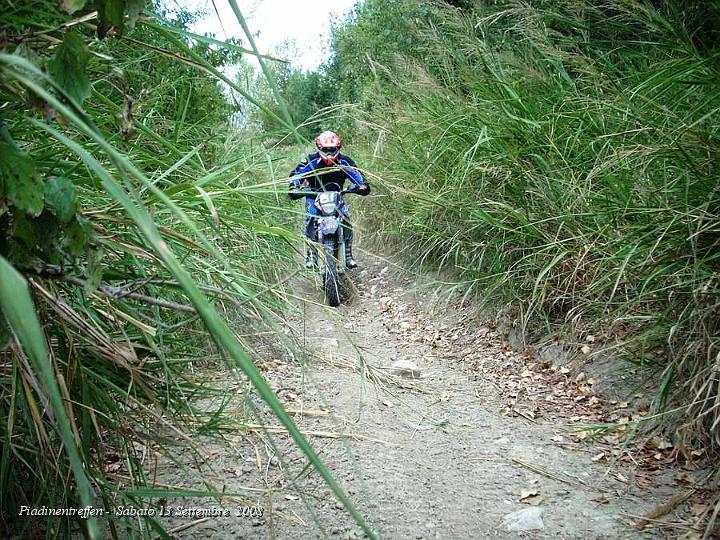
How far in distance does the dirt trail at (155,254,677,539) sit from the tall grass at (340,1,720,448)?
1.38 feet

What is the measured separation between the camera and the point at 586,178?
3297 millimetres

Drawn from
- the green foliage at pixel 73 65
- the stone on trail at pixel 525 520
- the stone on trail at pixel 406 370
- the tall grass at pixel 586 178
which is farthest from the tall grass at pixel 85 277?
the stone on trail at pixel 406 370

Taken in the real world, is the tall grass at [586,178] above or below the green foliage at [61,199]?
below

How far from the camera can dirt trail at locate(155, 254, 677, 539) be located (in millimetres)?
1943

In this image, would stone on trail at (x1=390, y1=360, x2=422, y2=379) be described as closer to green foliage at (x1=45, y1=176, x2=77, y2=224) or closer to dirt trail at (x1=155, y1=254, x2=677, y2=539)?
dirt trail at (x1=155, y1=254, x2=677, y2=539)

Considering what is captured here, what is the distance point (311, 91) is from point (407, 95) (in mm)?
8472

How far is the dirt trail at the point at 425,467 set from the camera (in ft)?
6.38

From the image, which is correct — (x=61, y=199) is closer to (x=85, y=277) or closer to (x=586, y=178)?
(x=85, y=277)

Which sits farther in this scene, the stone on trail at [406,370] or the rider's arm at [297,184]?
the stone on trail at [406,370]

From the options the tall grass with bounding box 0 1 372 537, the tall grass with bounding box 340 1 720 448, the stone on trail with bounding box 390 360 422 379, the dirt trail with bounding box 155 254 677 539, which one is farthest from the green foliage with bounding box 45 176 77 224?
the stone on trail with bounding box 390 360 422 379

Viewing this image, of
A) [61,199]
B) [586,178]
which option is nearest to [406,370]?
[586,178]

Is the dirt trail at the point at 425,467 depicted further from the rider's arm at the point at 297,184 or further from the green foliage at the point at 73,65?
the green foliage at the point at 73,65

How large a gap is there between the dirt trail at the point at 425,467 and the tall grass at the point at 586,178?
42cm

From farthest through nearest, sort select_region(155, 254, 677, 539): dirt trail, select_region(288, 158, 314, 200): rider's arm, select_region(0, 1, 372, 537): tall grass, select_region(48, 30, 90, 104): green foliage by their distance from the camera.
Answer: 1. select_region(155, 254, 677, 539): dirt trail
2. select_region(288, 158, 314, 200): rider's arm
3. select_region(48, 30, 90, 104): green foliage
4. select_region(0, 1, 372, 537): tall grass
